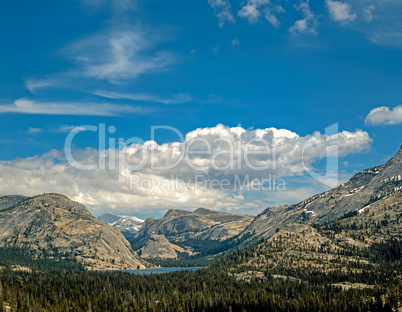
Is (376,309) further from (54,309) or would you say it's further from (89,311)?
(54,309)

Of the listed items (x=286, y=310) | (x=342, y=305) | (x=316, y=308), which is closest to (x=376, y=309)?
(x=342, y=305)

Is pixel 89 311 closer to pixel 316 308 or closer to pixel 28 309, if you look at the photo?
pixel 28 309

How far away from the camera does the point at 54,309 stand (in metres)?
200

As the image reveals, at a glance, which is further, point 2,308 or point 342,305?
point 342,305

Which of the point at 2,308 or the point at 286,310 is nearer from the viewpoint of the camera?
the point at 2,308

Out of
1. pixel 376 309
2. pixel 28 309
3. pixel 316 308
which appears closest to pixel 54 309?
pixel 28 309

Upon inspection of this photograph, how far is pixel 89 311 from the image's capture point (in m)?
195

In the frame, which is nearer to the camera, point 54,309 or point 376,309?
point 376,309

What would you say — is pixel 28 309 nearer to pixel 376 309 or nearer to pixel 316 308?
pixel 316 308

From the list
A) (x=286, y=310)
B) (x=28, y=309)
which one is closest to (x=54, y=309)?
(x=28, y=309)

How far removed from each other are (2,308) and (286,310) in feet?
468

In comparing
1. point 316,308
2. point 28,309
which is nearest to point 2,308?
point 28,309

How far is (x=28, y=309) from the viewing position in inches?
7741

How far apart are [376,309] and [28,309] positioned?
593 feet
